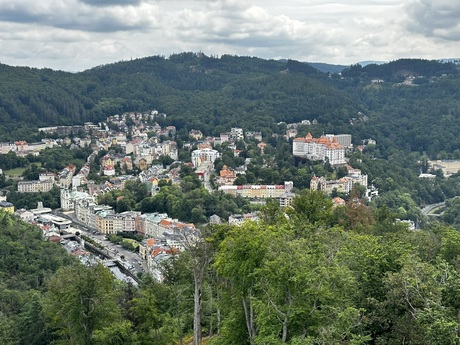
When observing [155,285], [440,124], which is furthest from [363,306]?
[440,124]

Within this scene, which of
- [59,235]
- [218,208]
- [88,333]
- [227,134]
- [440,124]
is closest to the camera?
[88,333]

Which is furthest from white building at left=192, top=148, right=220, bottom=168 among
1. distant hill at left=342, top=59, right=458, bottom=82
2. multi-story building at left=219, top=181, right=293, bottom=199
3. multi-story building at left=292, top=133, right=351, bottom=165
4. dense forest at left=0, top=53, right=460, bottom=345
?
distant hill at left=342, top=59, right=458, bottom=82

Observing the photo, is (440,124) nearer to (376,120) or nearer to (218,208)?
(376,120)

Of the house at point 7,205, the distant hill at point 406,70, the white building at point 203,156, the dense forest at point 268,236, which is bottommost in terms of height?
the house at point 7,205

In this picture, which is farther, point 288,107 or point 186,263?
point 288,107

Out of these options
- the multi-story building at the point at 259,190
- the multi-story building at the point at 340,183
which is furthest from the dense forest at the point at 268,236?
the multi-story building at the point at 259,190

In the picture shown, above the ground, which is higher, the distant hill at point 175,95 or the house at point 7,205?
the distant hill at point 175,95

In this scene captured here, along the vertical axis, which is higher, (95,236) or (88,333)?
(88,333)

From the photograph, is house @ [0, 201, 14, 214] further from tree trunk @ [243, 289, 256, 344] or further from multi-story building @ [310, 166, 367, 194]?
tree trunk @ [243, 289, 256, 344]

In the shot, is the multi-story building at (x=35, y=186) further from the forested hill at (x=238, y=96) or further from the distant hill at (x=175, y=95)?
the distant hill at (x=175, y=95)

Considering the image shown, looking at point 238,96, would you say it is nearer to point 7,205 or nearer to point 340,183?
point 340,183
